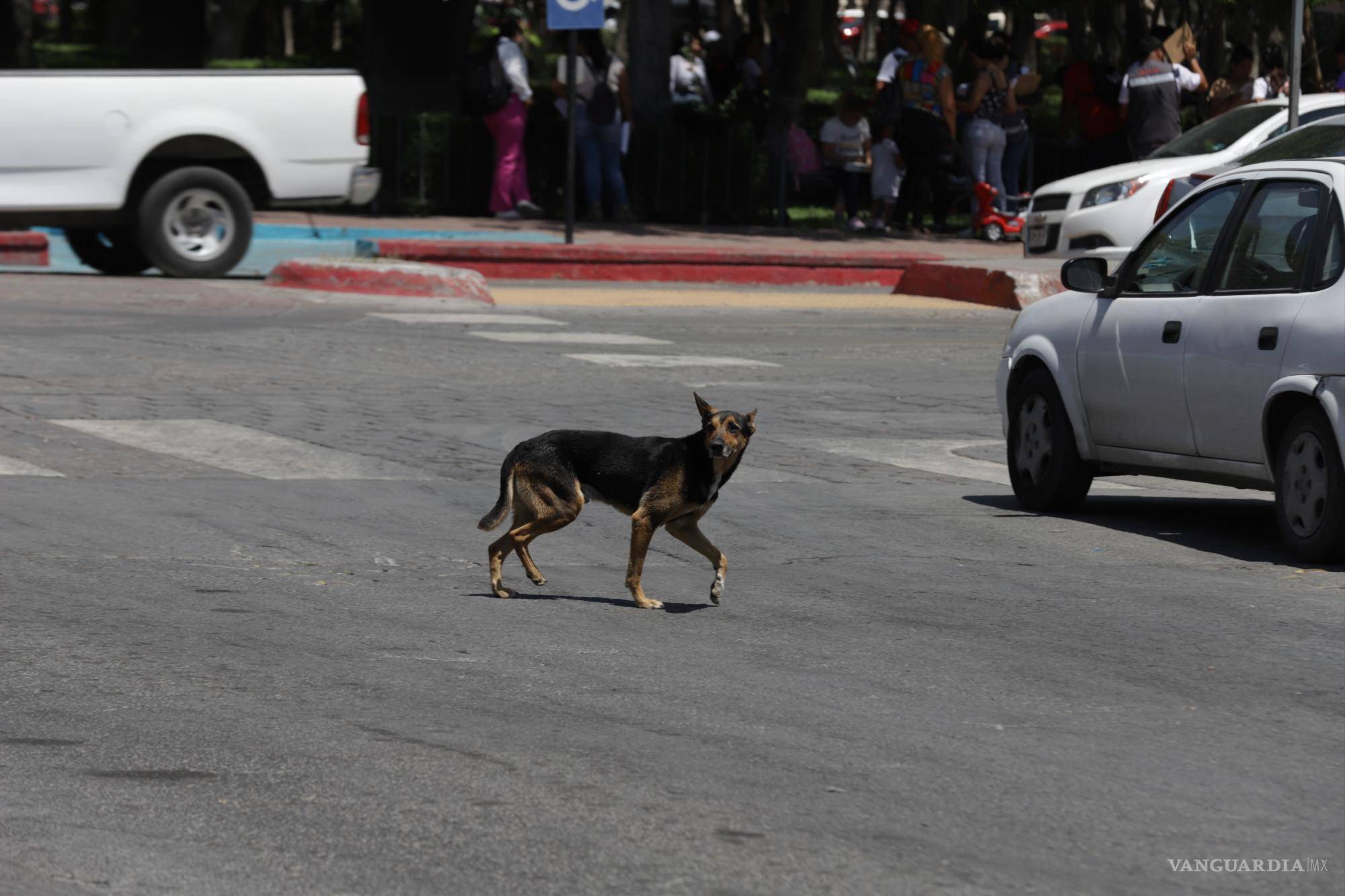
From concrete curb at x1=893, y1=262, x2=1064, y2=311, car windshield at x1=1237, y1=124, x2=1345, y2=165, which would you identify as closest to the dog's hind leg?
car windshield at x1=1237, y1=124, x2=1345, y2=165

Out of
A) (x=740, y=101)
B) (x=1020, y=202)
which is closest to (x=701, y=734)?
(x=1020, y=202)

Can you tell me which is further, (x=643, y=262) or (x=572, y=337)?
(x=643, y=262)

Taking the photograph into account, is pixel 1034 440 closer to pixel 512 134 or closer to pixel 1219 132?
pixel 1219 132

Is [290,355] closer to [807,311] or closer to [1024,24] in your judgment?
[807,311]

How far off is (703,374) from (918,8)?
2554cm

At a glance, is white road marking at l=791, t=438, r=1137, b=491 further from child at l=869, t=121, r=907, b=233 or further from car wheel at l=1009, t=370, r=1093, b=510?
child at l=869, t=121, r=907, b=233

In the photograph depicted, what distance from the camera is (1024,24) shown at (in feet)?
140

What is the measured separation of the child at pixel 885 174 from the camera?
1034 inches

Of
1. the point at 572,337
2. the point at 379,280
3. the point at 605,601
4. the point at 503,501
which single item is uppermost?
the point at 503,501

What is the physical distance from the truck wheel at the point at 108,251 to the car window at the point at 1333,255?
13678 mm

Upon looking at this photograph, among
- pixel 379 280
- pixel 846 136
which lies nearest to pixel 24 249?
pixel 379 280

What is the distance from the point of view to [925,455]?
11508mm

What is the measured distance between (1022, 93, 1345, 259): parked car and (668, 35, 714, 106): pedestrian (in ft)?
29.7

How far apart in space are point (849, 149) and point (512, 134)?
12.9 feet
